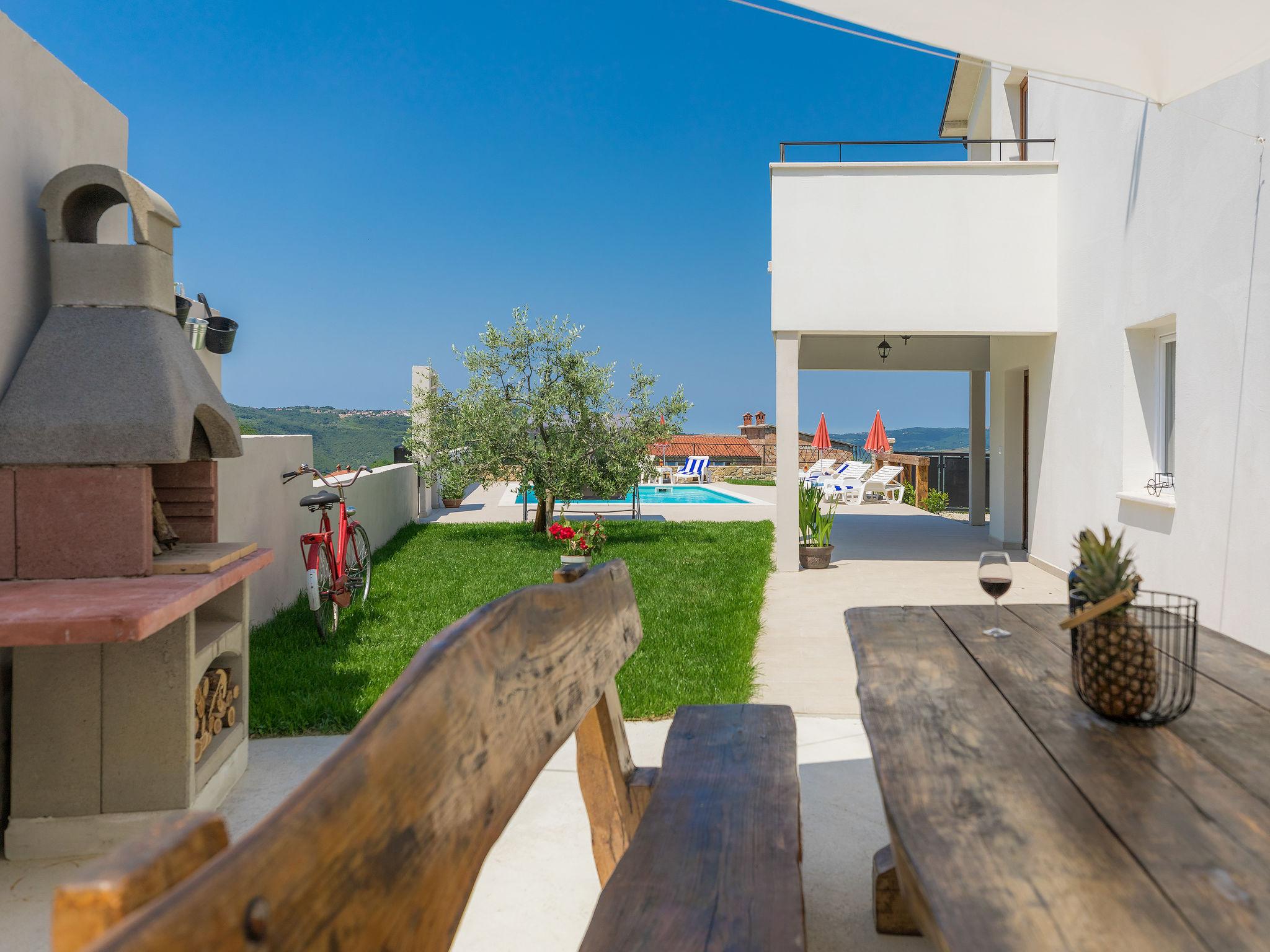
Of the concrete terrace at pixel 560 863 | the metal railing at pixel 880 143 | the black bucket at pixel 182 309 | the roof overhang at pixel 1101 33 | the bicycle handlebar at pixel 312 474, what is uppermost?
the metal railing at pixel 880 143

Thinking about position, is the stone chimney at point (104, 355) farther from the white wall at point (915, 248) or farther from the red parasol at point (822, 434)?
the red parasol at point (822, 434)

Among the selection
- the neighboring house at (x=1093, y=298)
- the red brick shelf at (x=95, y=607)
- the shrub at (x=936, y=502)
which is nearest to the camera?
the red brick shelf at (x=95, y=607)

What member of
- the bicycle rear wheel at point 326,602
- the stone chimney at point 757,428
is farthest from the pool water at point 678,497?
the bicycle rear wheel at point 326,602

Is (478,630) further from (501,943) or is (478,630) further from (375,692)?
(375,692)

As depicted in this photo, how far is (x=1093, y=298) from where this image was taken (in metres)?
6.99

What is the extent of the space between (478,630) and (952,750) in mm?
848

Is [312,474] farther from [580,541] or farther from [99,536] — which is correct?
[99,536]

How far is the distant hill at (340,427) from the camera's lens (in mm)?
34531

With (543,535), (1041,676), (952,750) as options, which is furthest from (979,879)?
(543,535)

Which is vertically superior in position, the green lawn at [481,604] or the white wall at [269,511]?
the white wall at [269,511]

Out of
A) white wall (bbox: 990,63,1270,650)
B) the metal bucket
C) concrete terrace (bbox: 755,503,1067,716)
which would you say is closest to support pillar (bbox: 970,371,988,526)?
concrete terrace (bbox: 755,503,1067,716)

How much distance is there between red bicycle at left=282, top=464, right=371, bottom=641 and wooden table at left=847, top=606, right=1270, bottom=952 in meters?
4.32

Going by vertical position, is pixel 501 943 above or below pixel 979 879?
below

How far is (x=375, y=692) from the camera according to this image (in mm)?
4137
